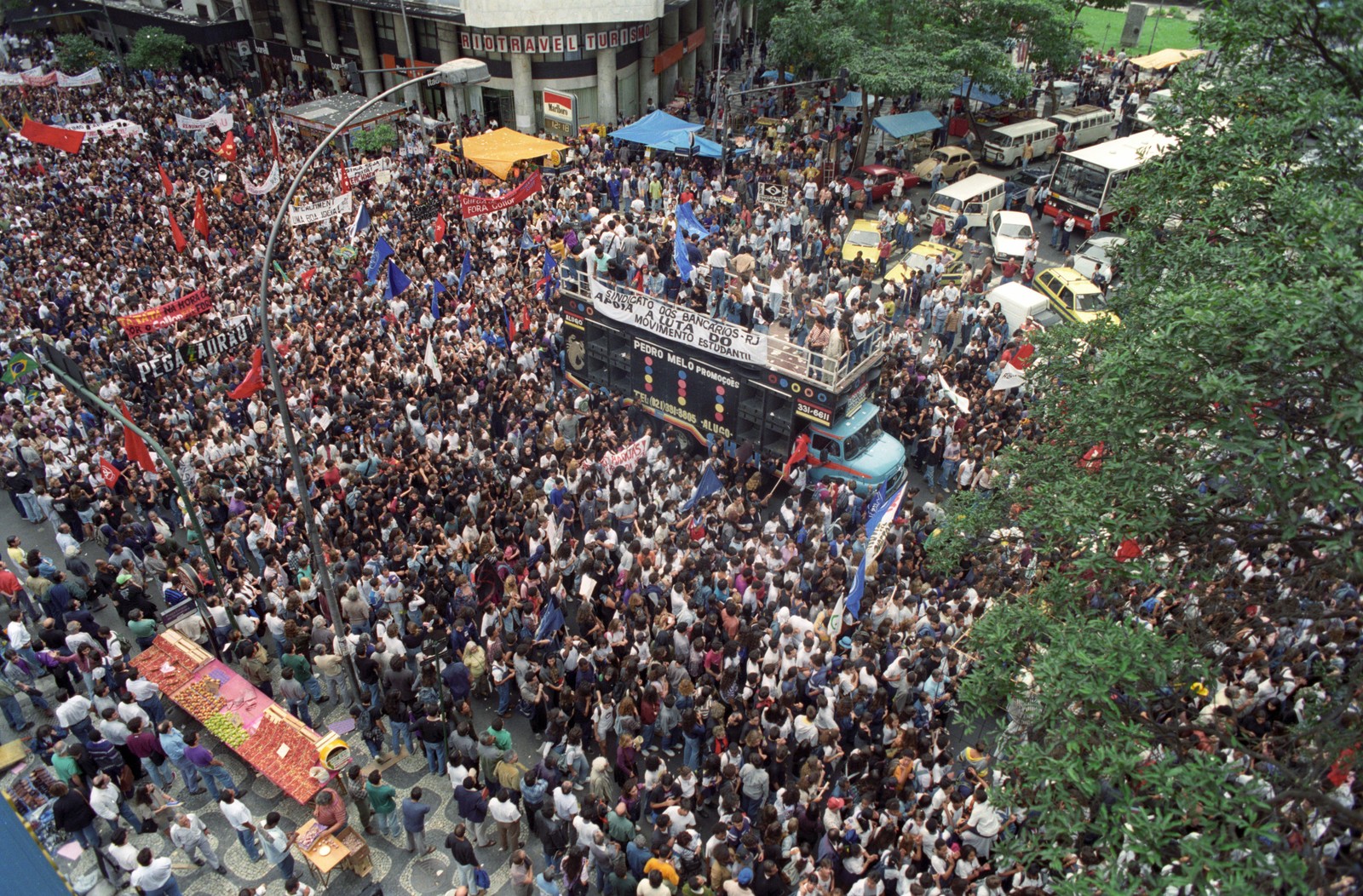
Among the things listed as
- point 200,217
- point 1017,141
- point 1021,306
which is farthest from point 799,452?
point 1017,141

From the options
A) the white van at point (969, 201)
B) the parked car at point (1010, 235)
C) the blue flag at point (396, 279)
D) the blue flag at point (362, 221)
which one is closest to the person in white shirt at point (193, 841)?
the blue flag at point (396, 279)

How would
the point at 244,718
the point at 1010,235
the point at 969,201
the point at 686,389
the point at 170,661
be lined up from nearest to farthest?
the point at 244,718 < the point at 170,661 < the point at 686,389 < the point at 1010,235 < the point at 969,201

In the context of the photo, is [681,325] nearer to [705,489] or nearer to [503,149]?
[705,489]

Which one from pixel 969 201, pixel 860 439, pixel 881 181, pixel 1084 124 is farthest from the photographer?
pixel 1084 124

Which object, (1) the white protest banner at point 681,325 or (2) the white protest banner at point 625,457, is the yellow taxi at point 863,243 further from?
(2) the white protest banner at point 625,457

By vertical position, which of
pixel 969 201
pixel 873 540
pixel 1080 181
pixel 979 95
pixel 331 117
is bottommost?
pixel 969 201

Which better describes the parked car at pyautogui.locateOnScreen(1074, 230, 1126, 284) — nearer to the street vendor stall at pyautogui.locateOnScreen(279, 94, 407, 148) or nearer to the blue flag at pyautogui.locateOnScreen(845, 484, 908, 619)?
the blue flag at pyautogui.locateOnScreen(845, 484, 908, 619)

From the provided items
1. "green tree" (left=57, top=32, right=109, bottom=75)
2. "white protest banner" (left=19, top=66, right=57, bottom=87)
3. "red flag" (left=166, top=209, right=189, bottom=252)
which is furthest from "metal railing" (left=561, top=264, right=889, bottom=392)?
"green tree" (left=57, top=32, right=109, bottom=75)
